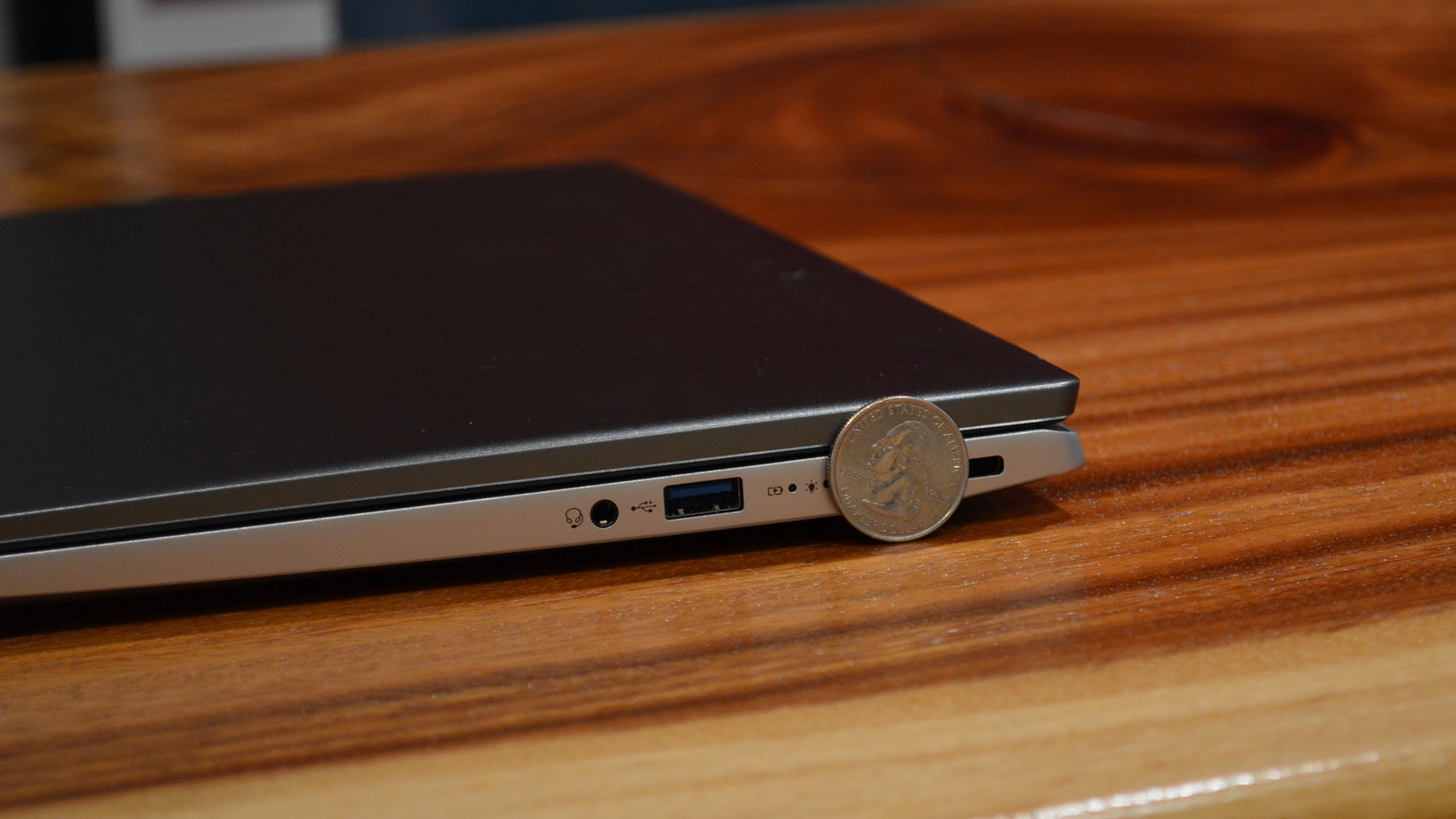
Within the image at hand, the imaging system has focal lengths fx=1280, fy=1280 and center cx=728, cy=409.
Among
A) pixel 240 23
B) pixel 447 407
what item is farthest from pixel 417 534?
pixel 240 23

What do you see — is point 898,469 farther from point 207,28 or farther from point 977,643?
point 207,28

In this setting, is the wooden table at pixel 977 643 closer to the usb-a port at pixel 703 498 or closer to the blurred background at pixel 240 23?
the usb-a port at pixel 703 498

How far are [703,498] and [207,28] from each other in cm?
174

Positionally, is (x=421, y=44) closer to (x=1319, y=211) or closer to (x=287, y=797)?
(x=1319, y=211)

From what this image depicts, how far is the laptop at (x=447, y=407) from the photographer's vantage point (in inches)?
11.6

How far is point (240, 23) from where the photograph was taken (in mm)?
1797

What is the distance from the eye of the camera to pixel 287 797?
24cm

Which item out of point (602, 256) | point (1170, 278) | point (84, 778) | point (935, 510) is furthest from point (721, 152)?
point (84, 778)

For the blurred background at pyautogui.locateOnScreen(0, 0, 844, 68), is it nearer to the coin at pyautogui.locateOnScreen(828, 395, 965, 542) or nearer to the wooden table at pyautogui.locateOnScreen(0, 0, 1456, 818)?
the wooden table at pyautogui.locateOnScreen(0, 0, 1456, 818)

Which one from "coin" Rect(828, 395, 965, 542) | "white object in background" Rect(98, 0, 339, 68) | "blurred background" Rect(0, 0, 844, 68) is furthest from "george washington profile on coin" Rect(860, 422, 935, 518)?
"white object in background" Rect(98, 0, 339, 68)

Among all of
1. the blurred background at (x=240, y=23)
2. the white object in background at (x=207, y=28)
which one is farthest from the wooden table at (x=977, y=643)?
the white object in background at (x=207, y=28)

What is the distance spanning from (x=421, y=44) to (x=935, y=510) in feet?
2.30

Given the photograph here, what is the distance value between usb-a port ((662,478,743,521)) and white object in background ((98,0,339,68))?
63.2 inches

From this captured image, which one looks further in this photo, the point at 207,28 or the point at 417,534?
the point at 207,28
